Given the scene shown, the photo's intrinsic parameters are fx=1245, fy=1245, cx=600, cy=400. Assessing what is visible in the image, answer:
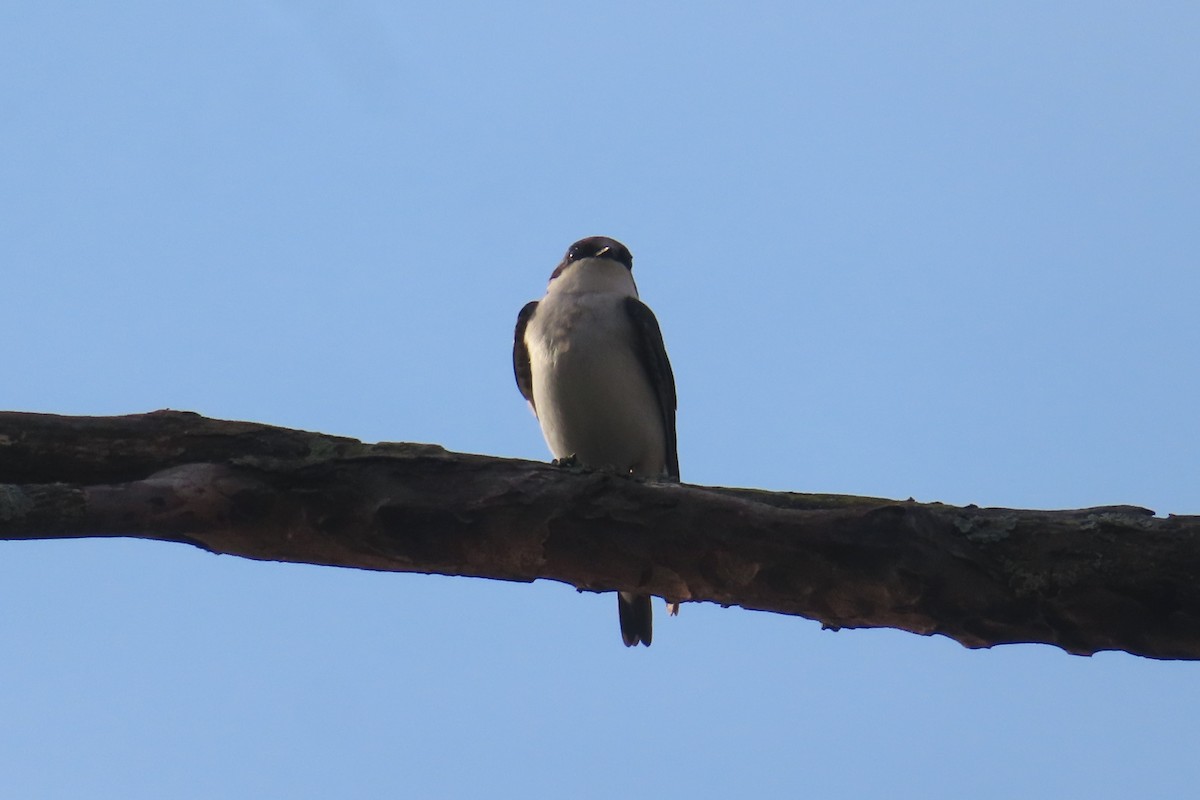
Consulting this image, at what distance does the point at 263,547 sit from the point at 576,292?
Answer: 4109 millimetres

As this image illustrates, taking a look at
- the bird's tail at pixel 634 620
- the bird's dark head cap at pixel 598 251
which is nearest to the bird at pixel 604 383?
the bird's tail at pixel 634 620

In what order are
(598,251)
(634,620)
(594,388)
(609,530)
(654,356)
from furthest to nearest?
(598,251) → (654,356) → (594,388) → (634,620) → (609,530)

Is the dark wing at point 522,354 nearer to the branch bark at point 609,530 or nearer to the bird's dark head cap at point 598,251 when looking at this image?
the bird's dark head cap at point 598,251

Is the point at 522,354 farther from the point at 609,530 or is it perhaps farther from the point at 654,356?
the point at 609,530

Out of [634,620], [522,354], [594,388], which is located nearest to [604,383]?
[594,388]

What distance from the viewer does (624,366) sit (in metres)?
7.25

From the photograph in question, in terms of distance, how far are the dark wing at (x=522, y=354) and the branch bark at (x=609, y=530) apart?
3843 millimetres

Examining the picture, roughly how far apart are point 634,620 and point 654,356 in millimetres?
1613

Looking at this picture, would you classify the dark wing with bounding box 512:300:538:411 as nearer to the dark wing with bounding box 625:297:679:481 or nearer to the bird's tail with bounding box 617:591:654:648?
the dark wing with bounding box 625:297:679:481

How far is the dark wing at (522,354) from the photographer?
25.7ft

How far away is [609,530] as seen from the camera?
3768mm

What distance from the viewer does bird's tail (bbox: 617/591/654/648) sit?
22.2 ft

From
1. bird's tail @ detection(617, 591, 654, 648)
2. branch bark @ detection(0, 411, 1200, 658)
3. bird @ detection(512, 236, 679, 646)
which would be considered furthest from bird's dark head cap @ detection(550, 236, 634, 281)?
branch bark @ detection(0, 411, 1200, 658)

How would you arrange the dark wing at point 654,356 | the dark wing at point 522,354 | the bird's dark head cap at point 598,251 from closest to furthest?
the dark wing at point 654,356, the dark wing at point 522,354, the bird's dark head cap at point 598,251
